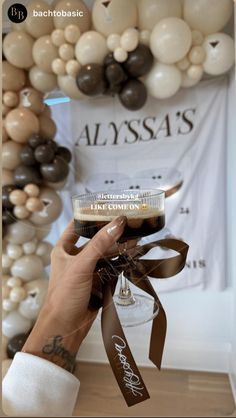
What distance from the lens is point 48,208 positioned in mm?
701

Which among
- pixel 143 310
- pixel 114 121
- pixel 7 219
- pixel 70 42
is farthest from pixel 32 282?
pixel 70 42

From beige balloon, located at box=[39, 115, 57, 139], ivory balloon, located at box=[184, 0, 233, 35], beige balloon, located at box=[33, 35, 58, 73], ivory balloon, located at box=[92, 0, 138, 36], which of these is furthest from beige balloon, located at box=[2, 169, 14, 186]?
ivory balloon, located at box=[184, 0, 233, 35]

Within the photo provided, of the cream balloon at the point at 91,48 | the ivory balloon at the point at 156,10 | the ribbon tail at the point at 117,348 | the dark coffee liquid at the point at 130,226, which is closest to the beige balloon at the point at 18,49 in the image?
the cream balloon at the point at 91,48

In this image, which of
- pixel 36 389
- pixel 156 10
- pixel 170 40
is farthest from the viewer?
pixel 170 40

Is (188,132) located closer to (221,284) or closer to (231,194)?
(231,194)

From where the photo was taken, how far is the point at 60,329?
0.49 meters

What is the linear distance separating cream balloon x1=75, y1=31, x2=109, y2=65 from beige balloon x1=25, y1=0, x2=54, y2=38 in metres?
0.09

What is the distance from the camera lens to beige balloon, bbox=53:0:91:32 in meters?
0.48

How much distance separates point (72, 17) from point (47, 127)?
268 millimetres

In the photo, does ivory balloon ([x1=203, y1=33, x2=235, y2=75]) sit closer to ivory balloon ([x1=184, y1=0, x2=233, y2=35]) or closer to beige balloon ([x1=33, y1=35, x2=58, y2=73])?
ivory balloon ([x1=184, y1=0, x2=233, y2=35])

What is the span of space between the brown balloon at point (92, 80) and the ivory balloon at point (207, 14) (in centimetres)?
23

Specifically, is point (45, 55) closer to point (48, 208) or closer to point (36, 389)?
point (48, 208)

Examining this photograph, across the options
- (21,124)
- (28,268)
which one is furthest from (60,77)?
(28,268)

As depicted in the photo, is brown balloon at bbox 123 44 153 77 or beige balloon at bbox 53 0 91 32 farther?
brown balloon at bbox 123 44 153 77
